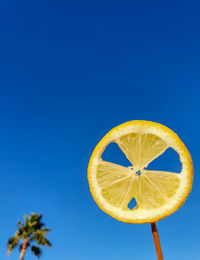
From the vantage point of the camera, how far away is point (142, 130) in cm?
259

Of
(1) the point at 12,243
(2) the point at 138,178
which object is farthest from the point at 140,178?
(1) the point at 12,243

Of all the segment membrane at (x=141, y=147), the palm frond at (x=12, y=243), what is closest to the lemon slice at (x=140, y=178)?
the segment membrane at (x=141, y=147)

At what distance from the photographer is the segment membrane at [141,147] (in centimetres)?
266

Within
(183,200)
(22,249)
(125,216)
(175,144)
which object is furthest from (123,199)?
(22,249)

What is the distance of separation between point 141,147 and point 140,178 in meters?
0.45

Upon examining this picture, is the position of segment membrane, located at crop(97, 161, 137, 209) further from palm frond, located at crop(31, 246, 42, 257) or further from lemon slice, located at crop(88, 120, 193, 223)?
palm frond, located at crop(31, 246, 42, 257)

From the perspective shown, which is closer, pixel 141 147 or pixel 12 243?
pixel 141 147

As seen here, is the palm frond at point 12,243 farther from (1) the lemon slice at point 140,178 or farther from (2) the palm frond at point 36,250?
(1) the lemon slice at point 140,178

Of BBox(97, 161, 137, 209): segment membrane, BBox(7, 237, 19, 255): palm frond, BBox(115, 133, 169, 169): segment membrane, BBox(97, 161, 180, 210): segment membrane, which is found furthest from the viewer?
BBox(7, 237, 19, 255): palm frond

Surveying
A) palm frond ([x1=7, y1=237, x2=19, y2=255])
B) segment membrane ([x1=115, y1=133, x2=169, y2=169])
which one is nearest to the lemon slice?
segment membrane ([x1=115, y1=133, x2=169, y2=169])

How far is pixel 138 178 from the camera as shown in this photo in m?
2.43

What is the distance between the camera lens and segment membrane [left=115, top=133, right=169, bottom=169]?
2660 mm

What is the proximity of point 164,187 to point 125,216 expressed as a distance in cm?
48

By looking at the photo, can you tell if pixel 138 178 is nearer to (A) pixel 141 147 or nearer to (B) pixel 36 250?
(A) pixel 141 147
